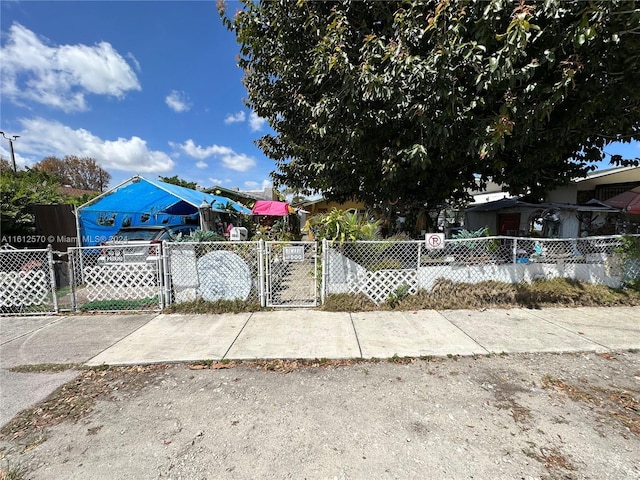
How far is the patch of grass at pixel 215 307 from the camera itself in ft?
17.2

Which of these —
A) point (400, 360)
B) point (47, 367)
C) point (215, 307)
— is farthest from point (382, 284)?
point (47, 367)

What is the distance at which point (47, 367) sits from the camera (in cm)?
347

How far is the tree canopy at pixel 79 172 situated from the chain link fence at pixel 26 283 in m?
45.9

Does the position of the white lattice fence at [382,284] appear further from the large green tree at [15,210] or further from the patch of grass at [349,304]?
the large green tree at [15,210]

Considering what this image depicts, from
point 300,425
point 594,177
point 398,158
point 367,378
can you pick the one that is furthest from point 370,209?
point 594,177

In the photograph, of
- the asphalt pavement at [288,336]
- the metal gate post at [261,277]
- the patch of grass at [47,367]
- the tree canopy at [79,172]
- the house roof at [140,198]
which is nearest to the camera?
the patch of grass at [47,367]

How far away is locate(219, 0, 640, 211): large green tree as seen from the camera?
3.99 m

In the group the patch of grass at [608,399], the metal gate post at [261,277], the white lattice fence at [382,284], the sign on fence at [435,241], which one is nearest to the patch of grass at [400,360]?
the patch of grass at [608,399]

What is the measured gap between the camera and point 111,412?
105 inches

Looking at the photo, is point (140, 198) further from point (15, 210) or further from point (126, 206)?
point (15, 210)

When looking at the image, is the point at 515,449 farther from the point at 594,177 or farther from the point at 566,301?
the point at 594,177

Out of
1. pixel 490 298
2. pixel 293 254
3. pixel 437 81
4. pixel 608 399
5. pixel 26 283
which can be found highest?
pixel 437 81

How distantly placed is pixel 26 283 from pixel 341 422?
6.37 m

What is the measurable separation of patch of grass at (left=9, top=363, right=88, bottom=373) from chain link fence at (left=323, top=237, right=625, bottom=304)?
3678mm
